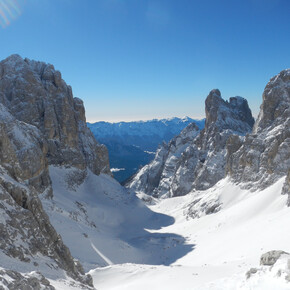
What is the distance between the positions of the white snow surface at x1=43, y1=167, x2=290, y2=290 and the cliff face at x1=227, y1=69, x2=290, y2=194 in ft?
11.9

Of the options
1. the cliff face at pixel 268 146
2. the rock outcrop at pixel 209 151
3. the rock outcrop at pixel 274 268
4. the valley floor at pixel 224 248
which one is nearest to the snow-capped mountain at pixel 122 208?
the rock outcrop at pixel 274 268

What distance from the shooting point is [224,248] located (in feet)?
122

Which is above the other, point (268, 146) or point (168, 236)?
point (268, 146)

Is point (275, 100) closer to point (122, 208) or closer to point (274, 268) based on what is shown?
point (122, 208)

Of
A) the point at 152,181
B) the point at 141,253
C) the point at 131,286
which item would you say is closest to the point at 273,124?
the point at 141,253

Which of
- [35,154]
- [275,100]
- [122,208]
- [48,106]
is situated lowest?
[122,208]

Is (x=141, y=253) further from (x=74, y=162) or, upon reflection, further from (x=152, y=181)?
(x=152, y=181)

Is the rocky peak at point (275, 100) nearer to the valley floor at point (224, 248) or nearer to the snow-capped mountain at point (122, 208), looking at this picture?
the snow-capped mountain at point (122, 208)

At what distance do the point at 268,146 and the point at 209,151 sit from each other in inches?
1535

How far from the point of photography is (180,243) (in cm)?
4988

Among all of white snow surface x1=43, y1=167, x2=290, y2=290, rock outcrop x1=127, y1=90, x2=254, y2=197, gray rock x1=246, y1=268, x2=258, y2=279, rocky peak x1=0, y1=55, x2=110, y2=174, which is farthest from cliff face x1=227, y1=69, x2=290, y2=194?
rocky peak x1=0, y1=55, x2=110, y2=174

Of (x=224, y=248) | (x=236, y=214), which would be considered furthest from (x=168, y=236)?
(x=224, y=248)

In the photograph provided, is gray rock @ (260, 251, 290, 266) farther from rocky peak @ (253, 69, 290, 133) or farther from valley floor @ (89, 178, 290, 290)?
rocky peak @ (253, 69, 290, 133)

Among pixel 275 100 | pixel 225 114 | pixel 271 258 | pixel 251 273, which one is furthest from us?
pixel 225 114
